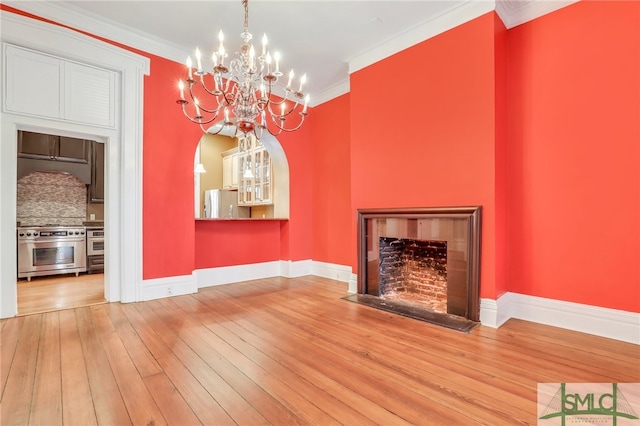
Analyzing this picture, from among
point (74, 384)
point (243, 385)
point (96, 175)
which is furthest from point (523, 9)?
point (96, 175)

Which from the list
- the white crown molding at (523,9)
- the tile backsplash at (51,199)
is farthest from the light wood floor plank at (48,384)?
the white crown molding at (523,9)

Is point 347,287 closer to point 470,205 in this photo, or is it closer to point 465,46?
point 470,205

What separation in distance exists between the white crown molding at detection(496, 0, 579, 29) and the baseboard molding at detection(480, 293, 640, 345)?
280cm

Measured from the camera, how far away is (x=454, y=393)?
1.71 meters

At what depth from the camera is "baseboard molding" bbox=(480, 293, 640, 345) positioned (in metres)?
2.48

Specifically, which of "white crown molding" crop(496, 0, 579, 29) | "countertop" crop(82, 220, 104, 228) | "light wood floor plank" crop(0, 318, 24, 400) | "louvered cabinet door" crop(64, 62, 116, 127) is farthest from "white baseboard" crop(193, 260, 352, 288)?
"white crown molding" crop(496, 0, 579, 29)

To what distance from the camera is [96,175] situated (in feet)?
19.3

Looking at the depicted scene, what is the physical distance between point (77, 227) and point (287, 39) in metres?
5.08

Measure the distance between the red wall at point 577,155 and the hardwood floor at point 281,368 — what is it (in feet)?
1.91

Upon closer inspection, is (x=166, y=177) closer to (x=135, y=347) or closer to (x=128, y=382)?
(x=135, y=347)

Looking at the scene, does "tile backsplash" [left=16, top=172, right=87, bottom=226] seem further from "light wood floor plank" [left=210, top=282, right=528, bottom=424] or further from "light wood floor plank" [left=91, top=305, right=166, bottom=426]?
"light wood floor plank" [left=210, top=282, right=528, bottom=424]

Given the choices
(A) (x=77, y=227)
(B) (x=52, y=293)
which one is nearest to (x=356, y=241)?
(B) (x=52, y=293)

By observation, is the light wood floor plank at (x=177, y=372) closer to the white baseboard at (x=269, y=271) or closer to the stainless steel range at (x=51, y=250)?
the white baseboard at (x=269, y=271)

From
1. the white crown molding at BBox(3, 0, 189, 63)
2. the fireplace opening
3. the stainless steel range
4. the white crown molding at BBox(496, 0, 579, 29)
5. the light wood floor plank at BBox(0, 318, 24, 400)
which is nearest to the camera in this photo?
the light wood floor plank at BBox(0, 318, 24, 400)
